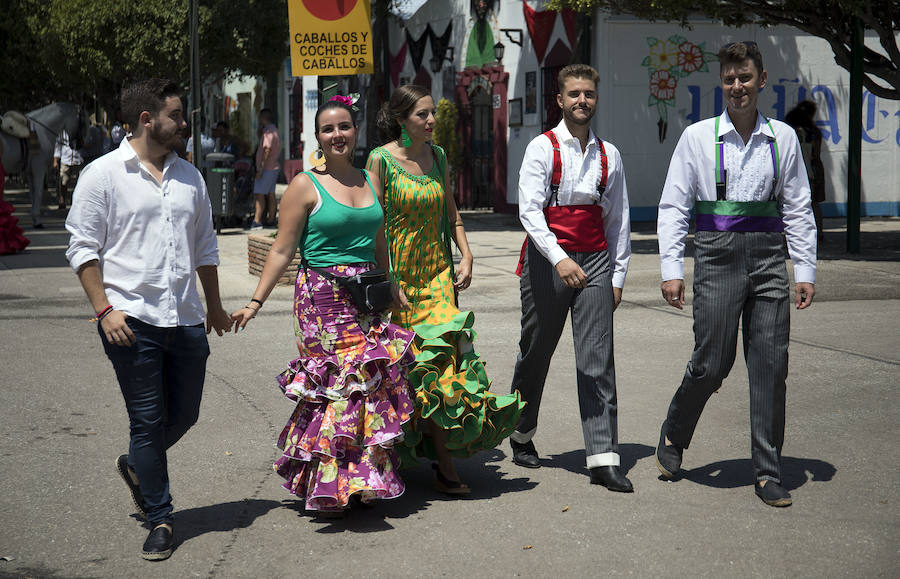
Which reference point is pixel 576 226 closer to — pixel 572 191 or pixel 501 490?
pixel 572 191

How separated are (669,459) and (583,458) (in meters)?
0.59

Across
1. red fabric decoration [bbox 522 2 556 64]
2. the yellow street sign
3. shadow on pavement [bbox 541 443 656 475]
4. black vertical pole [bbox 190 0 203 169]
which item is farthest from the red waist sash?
red fabric decoration [bbox 522 2 556 64]

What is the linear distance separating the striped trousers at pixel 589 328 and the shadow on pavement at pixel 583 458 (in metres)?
0.30

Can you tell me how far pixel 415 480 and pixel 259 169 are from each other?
14359 millimetres

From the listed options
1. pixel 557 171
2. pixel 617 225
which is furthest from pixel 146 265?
pixel 617 225

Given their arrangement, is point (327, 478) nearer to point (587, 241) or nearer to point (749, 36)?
point (587, 241)

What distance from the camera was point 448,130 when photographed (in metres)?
24.7

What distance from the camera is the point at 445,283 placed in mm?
5336

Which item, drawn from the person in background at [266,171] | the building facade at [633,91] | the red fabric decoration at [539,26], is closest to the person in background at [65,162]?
the person in background at [266,171]

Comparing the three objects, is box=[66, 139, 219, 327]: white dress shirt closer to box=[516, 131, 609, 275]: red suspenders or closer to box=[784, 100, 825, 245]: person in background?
box=[516, 131, 609, 275]: red suspenders

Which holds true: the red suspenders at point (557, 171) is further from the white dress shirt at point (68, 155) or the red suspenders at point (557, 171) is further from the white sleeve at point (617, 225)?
the white dress shirt at point (68, 155)

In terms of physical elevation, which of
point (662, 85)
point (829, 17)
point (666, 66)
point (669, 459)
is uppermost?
point (829, 17)

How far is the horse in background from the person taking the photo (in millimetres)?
20516

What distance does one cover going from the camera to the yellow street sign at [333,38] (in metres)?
11.4
